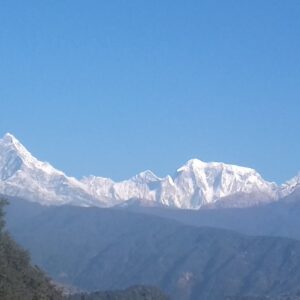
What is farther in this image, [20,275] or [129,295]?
[129,295]

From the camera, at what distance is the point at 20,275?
2653 inches

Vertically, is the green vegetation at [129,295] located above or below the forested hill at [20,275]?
above

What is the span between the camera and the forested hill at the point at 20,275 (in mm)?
63278

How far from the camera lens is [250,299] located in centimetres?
18625

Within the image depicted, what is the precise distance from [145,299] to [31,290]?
36.0 metres

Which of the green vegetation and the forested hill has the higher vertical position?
the green vegetation

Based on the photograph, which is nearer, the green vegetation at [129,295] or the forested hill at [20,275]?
the forested hill at [20,275]

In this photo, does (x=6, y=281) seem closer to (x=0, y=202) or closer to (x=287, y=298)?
(x=0, y=202)

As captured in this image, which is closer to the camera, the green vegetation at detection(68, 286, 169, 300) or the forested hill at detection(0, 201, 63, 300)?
the forested hill at detection(0, 201, 63, 300)

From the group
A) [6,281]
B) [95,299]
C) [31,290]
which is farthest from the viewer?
[95,299]

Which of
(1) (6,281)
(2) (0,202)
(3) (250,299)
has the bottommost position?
(1) (6,281)

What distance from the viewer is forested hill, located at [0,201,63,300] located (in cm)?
6328

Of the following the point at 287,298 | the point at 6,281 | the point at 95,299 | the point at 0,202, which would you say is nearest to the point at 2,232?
the point at 0,202

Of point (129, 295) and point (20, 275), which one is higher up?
point (129, 295)
